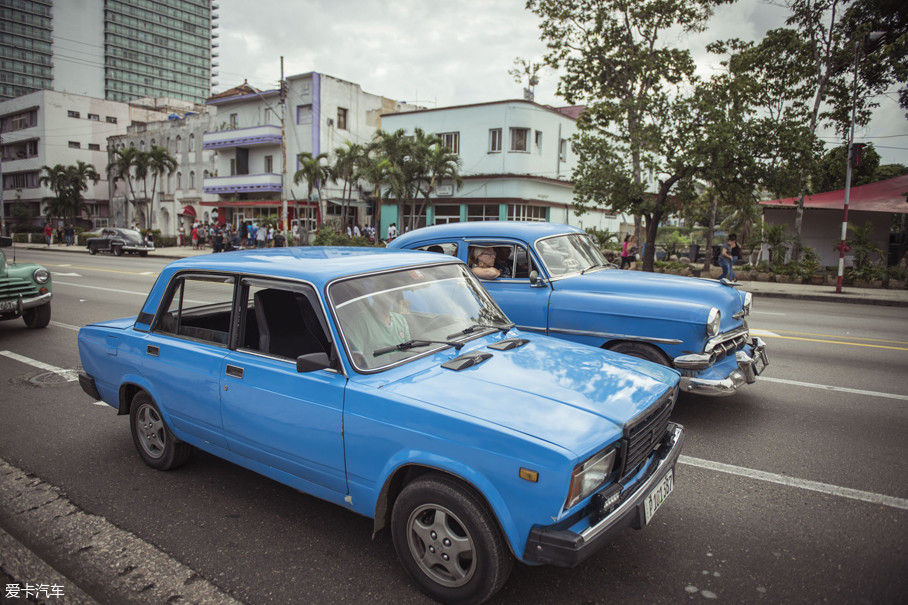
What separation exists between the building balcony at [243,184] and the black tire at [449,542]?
42736 millimetres

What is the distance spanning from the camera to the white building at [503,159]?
3556 centimetres

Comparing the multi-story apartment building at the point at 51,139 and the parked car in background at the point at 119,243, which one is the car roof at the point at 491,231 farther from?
the multi-story apartment building at the point at 51,139

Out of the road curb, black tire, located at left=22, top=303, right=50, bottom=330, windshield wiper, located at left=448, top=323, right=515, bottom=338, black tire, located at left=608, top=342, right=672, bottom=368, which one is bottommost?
the road curb

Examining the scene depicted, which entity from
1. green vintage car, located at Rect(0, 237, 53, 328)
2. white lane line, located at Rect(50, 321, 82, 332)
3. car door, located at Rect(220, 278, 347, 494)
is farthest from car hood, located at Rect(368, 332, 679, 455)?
white lane line, located at Rect(50, 321, 82, 332)

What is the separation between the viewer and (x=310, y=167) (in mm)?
36531

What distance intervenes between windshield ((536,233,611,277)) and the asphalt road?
6.13 ft

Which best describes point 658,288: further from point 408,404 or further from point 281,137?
point 281,137

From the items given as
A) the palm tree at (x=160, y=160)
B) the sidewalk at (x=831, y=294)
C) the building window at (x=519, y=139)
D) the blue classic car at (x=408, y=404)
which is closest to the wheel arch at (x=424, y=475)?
the blue classic car at (x=408, y=404)

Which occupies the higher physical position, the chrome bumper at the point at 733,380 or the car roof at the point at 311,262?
the car roof at the point at 311,262

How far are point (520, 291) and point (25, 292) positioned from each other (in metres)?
8.34

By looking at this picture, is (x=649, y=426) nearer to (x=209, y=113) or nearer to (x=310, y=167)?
(x=310, y=167)

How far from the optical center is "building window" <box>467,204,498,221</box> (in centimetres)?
3638

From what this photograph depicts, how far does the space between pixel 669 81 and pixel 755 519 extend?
68.4 ft

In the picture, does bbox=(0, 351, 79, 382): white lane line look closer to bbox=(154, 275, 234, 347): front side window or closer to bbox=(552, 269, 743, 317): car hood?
bbox=(154, 275, 234, 347): front side window
